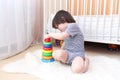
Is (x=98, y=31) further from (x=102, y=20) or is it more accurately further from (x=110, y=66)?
(x=110, y=66)

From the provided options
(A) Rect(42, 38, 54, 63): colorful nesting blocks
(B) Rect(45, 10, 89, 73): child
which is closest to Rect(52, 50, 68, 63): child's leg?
(B) Rect(45, 10, 89, 73): child

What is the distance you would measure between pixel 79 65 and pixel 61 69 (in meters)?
0.13

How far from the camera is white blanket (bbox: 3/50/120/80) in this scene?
1.00 metres

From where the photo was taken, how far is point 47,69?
3.65ft

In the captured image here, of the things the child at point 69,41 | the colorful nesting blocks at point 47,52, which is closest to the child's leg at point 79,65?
the child at point 69,41

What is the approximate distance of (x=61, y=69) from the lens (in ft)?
3.69

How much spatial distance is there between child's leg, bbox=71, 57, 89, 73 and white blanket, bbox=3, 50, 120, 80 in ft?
0.09

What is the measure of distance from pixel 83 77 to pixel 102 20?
2.23 ft

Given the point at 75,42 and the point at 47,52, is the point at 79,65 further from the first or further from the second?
the point at 47,52

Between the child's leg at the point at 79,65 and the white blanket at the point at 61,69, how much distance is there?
3cm

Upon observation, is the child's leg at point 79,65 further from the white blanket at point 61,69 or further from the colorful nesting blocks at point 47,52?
the colorful nesting blocks at point 47,52

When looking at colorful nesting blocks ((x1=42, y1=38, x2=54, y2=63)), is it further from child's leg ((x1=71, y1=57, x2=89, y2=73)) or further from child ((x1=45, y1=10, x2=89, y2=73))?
child's leg ((x1=71, y1=57, x2=89, y2=73))

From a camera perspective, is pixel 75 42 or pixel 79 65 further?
pixel 75 42

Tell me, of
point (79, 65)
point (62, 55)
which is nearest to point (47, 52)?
point (62, 55)
